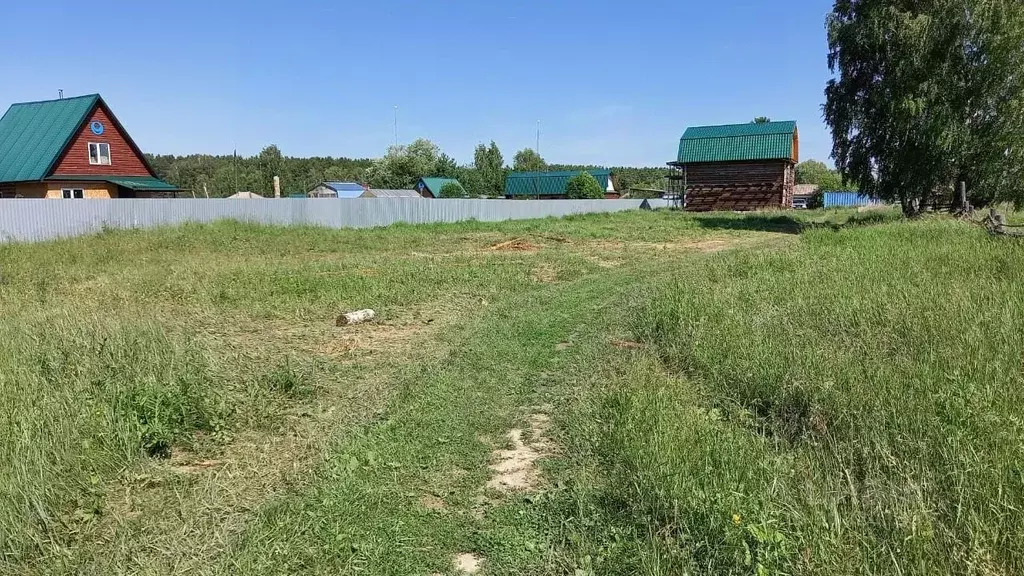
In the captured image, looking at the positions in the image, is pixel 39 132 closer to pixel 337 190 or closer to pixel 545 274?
pixel 337 190

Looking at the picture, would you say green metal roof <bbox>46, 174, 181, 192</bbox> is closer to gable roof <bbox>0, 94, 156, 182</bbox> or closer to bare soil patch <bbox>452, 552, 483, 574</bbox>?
gable roof <bbox>0, 94, 156, 182</bbox>

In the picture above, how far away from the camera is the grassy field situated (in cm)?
293

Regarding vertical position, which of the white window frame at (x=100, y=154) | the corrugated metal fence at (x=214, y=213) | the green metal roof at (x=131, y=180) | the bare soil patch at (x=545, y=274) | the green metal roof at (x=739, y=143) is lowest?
the bare soil patch at (x=545, y=274)

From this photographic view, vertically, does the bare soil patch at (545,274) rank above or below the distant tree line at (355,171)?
below

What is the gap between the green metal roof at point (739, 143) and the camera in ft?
129

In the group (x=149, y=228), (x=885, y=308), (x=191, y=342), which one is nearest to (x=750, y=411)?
(x=885, y=308)

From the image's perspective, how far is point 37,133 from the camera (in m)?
29.4

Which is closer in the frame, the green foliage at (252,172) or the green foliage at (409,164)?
the green foliage at (409,164)

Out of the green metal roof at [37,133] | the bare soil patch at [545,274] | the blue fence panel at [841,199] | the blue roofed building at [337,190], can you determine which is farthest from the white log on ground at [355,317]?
the blue fence panel at [841,199]

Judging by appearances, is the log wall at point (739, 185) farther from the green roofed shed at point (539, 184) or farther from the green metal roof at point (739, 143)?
the green roofed shed at point (539, 184)

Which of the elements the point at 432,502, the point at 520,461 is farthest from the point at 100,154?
the point at 432,502

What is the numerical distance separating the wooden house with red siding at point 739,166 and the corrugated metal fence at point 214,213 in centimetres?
1490

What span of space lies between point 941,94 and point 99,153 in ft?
119

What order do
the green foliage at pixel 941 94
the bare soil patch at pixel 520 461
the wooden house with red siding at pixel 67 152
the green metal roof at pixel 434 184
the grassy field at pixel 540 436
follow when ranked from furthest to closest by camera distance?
the green metal roof at pixel 434 184
the wooden house with red siding at pixel 67 152
the green foliage at pixel 941 94
the bare soil patch at pixel 520 461
the grassy field at pixel 540 436
